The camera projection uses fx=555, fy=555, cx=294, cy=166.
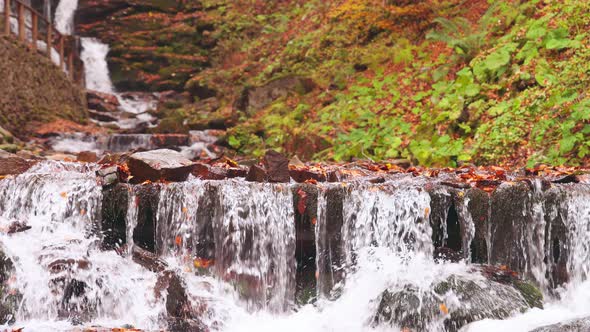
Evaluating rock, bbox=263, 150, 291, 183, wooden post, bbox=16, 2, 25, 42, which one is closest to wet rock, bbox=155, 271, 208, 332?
rock, bbox=263, 150, 291, 183

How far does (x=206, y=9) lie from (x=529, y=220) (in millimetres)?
18072

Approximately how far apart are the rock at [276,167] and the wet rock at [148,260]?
4.62 ft

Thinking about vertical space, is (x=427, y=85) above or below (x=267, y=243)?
above

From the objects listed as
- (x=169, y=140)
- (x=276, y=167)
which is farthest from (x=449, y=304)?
(x=169, y=140)

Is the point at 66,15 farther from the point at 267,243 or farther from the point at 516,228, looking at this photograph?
the point at 516,228

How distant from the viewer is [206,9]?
21.2 meters

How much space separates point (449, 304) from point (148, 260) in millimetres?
2853

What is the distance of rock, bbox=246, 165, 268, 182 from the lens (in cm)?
594

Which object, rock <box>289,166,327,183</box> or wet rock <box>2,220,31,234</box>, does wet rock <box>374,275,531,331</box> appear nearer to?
rock <box>289,166,327,183</box>

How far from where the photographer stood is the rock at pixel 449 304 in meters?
4.72

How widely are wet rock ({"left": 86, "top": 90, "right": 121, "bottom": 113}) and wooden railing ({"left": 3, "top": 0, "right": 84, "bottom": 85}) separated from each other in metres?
0.74

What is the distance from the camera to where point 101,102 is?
1647 centimetres

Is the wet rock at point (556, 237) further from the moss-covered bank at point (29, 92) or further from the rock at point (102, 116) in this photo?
the rock at point (102, 116)

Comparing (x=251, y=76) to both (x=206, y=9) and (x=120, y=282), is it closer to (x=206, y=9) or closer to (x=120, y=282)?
(x=206, y=9)
